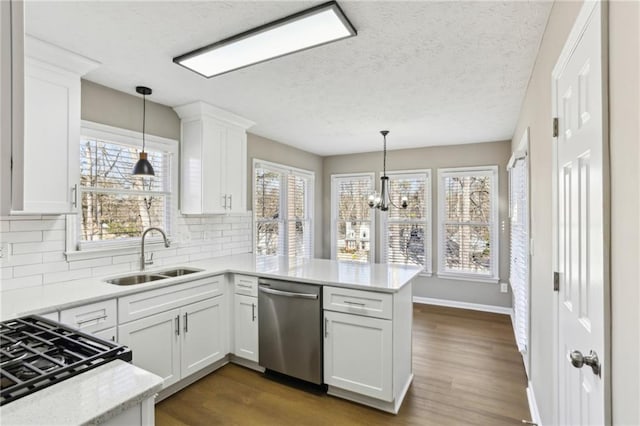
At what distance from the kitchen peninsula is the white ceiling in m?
1.62

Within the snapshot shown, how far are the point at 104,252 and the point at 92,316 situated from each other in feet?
2.78

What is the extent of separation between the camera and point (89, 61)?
2281 millimetres

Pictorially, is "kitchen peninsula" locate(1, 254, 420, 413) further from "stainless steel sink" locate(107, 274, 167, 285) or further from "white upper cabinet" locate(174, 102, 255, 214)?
"white upper cabinet" locate(174, 102, 255, 214)

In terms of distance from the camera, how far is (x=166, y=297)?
8.32 ft

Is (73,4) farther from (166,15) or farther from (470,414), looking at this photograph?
(470,414)

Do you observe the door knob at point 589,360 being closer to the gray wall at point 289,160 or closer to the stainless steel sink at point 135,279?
the stainless steel sink at point 135,279

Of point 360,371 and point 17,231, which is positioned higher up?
point 17,231

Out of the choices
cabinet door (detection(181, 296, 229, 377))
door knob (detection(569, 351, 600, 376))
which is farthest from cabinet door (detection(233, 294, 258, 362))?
door knob (detection(569, 351, 600, 376))

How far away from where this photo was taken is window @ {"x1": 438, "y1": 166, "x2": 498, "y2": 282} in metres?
4.86

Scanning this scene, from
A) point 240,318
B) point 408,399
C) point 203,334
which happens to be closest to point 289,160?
point 240,318

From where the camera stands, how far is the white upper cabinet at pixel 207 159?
3.29 metres

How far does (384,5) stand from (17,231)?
2796 millimetres

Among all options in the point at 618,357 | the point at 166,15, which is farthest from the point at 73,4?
the point at 618,357

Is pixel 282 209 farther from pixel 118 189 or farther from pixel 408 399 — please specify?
pixel 408 399
